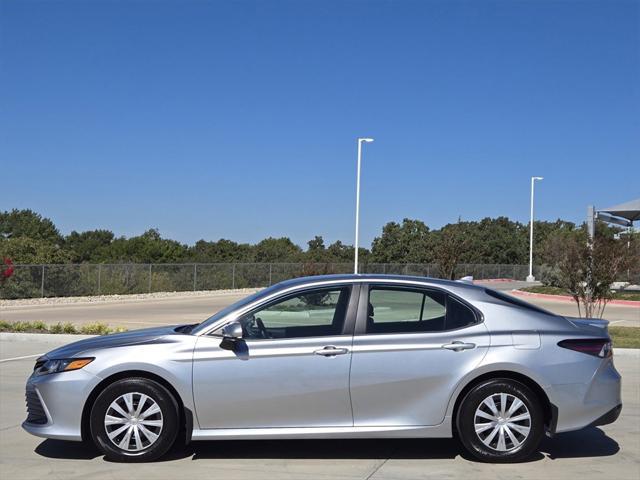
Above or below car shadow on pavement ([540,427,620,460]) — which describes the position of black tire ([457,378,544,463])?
above

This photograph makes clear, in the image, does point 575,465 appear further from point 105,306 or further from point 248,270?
point 248,270

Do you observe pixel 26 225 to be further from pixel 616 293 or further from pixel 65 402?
pixel 65 402

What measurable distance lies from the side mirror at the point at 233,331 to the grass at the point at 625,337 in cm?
998

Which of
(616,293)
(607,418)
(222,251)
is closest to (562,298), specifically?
(616,293)

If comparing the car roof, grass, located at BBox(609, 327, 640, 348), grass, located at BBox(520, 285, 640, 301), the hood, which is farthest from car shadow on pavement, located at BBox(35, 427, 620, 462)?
grass, located at BBox(520, 285, 640, 301)

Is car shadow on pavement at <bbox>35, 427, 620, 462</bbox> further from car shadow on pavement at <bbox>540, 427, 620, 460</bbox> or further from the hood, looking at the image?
the hood

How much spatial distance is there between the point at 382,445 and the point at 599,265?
11.6 metres

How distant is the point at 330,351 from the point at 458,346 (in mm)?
1037

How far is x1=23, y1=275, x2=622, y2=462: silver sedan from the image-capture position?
5.77 metres

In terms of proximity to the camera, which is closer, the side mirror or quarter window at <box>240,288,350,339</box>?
the side mirror

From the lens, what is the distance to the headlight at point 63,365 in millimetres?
5852

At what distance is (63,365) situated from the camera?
232 inches

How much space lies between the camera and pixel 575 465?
595cm

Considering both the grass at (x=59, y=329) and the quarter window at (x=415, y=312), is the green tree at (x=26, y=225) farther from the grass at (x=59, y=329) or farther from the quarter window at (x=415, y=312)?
the quarter window at (x=415, y=312)
